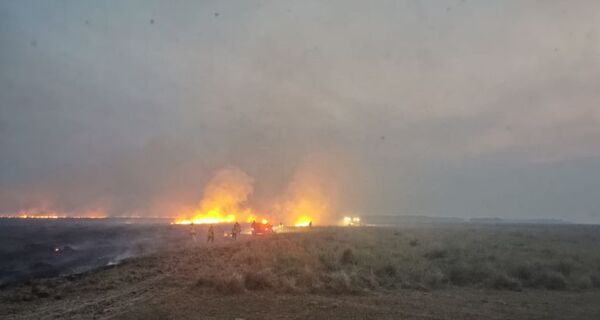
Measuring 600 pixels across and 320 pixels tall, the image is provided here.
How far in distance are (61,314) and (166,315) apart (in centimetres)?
357

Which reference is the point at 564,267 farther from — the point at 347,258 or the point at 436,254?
the point at 347,258

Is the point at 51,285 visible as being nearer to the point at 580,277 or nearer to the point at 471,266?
the point at 471,266

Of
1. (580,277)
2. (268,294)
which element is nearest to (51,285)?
(268,294)

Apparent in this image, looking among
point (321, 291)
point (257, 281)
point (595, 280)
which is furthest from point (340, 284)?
point (595, 280)

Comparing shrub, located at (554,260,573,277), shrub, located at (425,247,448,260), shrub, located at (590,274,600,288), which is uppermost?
shrub, located at (425,247,448,260)

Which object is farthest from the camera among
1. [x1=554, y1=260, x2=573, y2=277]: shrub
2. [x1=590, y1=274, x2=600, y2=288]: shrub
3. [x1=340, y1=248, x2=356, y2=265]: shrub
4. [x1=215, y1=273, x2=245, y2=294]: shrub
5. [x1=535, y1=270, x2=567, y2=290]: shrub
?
[x1=340, y1=248, x2=356, y2=265]: shrub

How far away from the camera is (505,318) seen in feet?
50.3

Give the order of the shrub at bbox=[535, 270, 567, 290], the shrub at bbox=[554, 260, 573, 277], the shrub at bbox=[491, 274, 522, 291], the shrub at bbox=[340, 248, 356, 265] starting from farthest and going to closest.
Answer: the shrub at bbox=[340, 248, 356, 265] → the shrub at bbox=[554, 260, 573, 277] → the shrub at bbox=[535, 270, 567, 290] → the shrub at bbox=[491, 274, 522, 291]

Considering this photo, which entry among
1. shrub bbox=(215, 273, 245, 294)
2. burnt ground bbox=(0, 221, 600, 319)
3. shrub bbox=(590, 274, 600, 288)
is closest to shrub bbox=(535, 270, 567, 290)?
burnt ground bbox=(0, 221, 600, 319)

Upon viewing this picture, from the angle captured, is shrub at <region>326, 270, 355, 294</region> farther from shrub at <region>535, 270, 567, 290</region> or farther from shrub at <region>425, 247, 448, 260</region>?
shrub at <region>425, 247, 448, 260</region>

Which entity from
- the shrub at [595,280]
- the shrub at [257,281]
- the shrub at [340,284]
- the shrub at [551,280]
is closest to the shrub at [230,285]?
the shrub at [257,281]

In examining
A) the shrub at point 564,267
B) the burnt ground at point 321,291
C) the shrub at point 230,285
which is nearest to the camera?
the burnt ground at point 321,291

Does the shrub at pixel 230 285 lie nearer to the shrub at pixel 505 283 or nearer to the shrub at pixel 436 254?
the shrub at pixel 505 283

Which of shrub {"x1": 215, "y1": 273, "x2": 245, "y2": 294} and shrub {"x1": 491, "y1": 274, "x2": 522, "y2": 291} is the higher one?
shrub {"x1": 215, "y1": 273, "x2": 245, "y2": 294}
